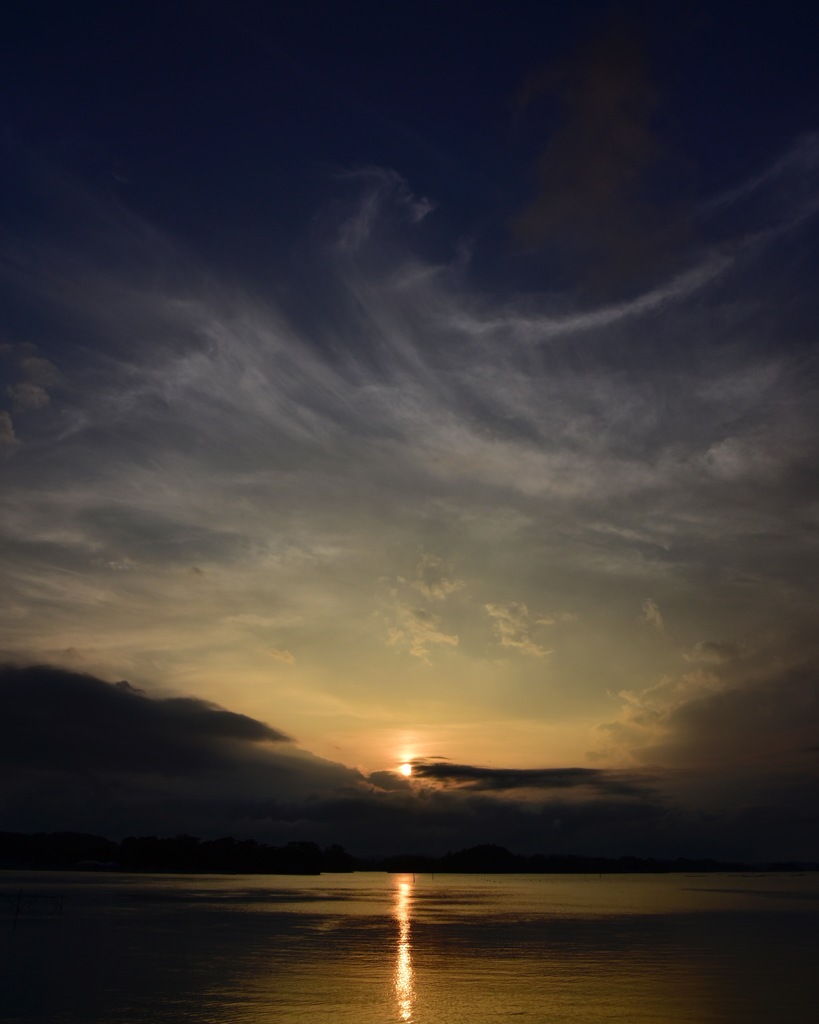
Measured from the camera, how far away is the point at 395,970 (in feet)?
203

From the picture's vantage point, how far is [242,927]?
93938 mm

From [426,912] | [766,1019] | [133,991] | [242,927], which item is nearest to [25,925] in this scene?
[242,927]

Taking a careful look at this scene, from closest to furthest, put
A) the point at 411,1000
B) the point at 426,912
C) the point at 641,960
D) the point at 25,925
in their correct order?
the point at 411,1000 < the point at 641,960 < the point at 25,925 < the point at 426,912

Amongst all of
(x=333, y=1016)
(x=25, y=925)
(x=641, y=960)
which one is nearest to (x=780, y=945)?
(x=641, y=960)

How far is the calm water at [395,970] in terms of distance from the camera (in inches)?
1807

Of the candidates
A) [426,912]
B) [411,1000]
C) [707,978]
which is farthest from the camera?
[426,912]

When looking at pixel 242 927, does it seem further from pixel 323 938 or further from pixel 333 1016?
pixel 333 1016

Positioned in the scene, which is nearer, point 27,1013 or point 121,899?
point 27,1013

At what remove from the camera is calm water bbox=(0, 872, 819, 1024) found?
4591 centimetres

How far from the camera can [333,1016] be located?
146ft

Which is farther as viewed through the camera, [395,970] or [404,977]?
[395,970]

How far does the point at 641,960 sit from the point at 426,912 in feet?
224

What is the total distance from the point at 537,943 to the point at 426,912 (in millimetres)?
52799

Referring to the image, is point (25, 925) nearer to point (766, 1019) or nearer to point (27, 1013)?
point (27, 1013)
